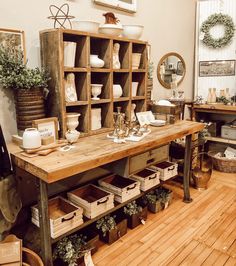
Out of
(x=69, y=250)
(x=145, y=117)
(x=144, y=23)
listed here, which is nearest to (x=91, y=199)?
(x=69, y=250)

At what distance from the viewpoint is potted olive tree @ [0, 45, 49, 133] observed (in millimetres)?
1838

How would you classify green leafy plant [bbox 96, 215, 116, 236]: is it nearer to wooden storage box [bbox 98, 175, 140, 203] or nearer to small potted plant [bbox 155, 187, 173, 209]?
wooden storage box [bbox 98, 175, 140, 203]

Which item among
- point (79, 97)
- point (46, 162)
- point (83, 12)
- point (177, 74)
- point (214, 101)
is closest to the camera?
point (46, 162)

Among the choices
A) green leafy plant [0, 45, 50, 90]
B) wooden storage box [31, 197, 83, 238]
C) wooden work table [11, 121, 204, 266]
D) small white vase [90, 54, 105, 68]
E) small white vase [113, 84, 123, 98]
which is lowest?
wooden storage box [31, 197, 83, 238]

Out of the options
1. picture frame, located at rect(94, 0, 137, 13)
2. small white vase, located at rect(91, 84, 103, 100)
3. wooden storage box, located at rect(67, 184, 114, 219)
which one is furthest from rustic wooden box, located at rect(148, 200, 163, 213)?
picture frame, located at rect(94, 0, 137, 13)

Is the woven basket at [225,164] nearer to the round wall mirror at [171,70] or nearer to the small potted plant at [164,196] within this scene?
the round wall mirror at [171,70]

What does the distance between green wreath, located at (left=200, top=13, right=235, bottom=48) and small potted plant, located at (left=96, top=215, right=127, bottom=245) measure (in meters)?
3.00

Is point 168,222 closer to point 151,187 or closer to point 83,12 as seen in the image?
point 151,187

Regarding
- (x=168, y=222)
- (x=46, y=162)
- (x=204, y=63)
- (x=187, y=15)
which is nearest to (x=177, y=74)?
(x=204, y=63)

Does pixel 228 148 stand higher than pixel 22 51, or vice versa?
pixel 22 51

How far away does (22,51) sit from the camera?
204 cm

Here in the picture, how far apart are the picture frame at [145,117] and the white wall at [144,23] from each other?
83 cm

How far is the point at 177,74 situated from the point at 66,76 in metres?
2.15

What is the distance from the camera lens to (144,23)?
3.14 metres
